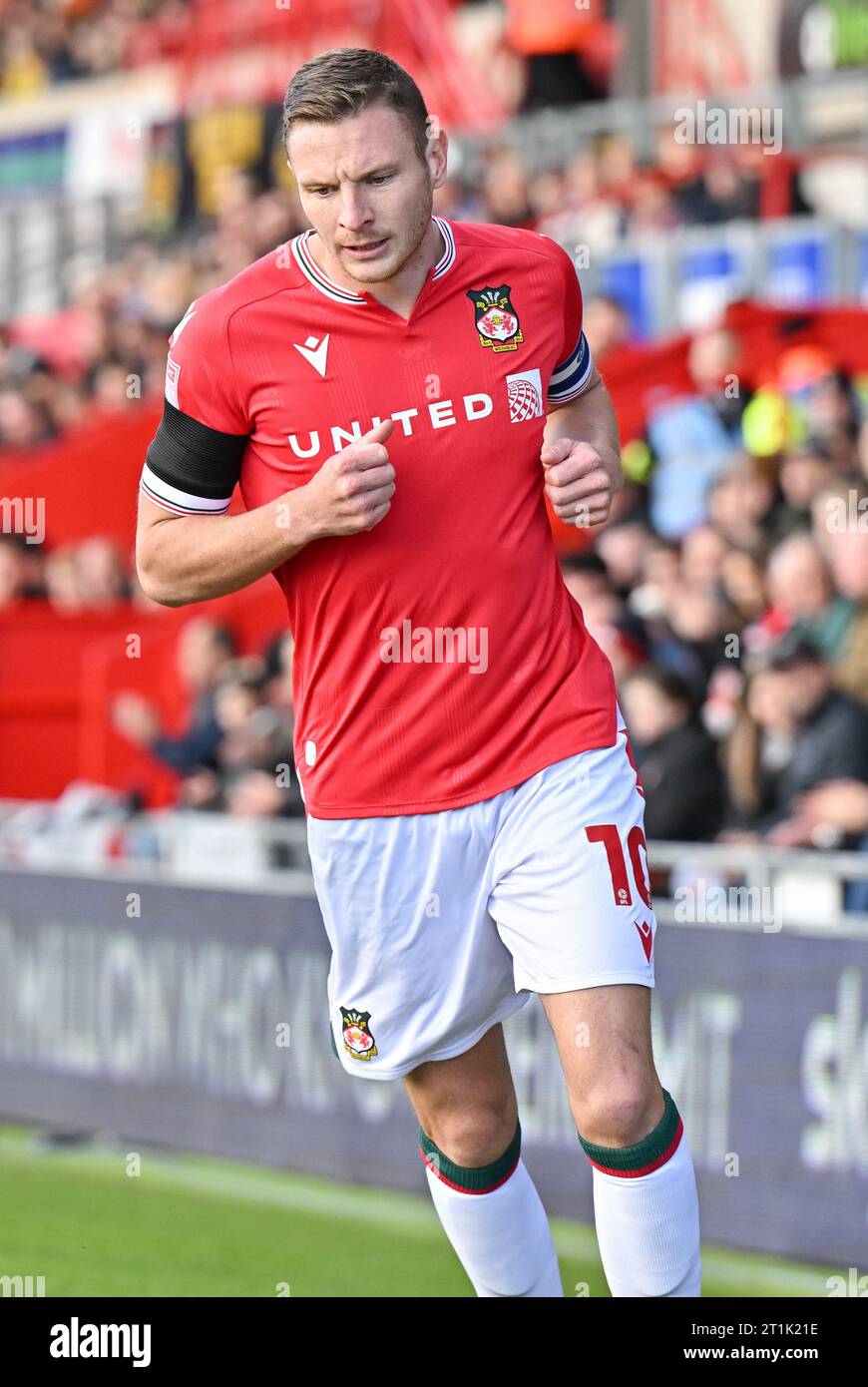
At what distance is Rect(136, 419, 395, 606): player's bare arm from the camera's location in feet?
12.9

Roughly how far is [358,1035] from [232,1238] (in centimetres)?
301

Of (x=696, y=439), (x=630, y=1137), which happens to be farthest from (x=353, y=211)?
(x=696, y=439)

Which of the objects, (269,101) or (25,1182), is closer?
(25,1182)

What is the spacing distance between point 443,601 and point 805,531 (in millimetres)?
4415

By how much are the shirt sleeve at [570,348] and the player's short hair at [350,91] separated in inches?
20.2

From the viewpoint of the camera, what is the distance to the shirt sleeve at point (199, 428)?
4191mm

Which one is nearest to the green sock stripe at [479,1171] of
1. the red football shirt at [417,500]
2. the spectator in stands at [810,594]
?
the red football shirt at [417,500]

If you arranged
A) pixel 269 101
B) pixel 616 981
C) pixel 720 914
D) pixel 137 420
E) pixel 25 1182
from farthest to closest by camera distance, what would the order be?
pixel 269 101, pixel 137 420, pixel 25 1182, pixel 720 914, pixel 616 981

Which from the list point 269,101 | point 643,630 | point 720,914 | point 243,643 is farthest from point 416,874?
point 269,101

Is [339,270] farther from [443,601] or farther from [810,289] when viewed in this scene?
[810,289]

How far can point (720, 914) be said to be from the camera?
7.23 metres

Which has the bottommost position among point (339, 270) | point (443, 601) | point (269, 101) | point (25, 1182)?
point (25, 1182)

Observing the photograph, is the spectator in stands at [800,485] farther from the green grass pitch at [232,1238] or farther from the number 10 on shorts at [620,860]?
the number 10 on shorts at [620,860]

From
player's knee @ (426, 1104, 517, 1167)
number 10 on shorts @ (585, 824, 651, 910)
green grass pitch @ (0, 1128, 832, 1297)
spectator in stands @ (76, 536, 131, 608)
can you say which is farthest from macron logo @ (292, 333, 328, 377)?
spectator in stands @ (76, 536, 131, 608)
